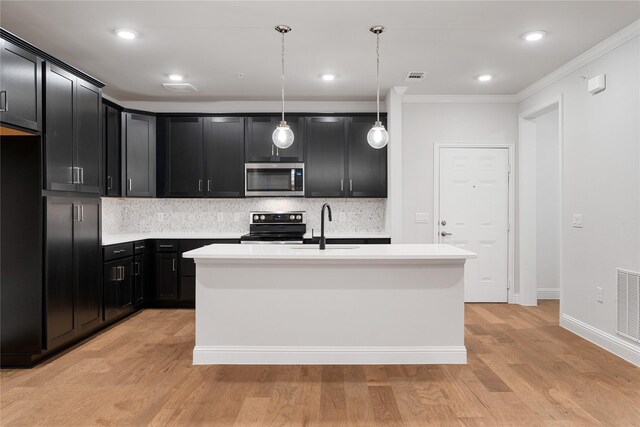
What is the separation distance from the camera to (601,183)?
3.72 meters

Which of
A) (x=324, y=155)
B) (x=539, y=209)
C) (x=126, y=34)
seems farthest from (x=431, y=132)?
(x=126, y=34)

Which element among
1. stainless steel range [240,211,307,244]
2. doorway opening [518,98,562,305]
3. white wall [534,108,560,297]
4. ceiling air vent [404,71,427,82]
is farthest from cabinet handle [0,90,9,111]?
white wall [534,108,560,297]

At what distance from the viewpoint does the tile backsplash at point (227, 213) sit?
226 inches

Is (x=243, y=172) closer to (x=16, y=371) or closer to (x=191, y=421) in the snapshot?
(x=16, y=371)

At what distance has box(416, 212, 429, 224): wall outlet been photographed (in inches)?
212

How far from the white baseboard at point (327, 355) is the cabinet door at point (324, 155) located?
8.37 ft

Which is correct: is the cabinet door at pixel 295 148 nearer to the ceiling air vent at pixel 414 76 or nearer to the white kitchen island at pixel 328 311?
the ceiling air vent at pixel 414 76

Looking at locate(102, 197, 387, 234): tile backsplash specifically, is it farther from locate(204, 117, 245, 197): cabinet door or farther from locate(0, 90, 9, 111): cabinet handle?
locate(0, 90, 9, 111): cabinet handle

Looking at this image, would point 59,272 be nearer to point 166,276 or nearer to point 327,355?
point 166,276

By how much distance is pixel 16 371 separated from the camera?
10.3 ft

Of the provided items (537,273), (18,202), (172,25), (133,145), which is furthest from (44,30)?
(537,273)

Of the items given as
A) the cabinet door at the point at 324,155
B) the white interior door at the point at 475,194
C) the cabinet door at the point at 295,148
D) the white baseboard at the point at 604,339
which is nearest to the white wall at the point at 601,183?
the white baseboard at the point at 604,339

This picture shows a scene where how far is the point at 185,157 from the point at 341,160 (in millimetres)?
2015

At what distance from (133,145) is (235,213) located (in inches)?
60.2
